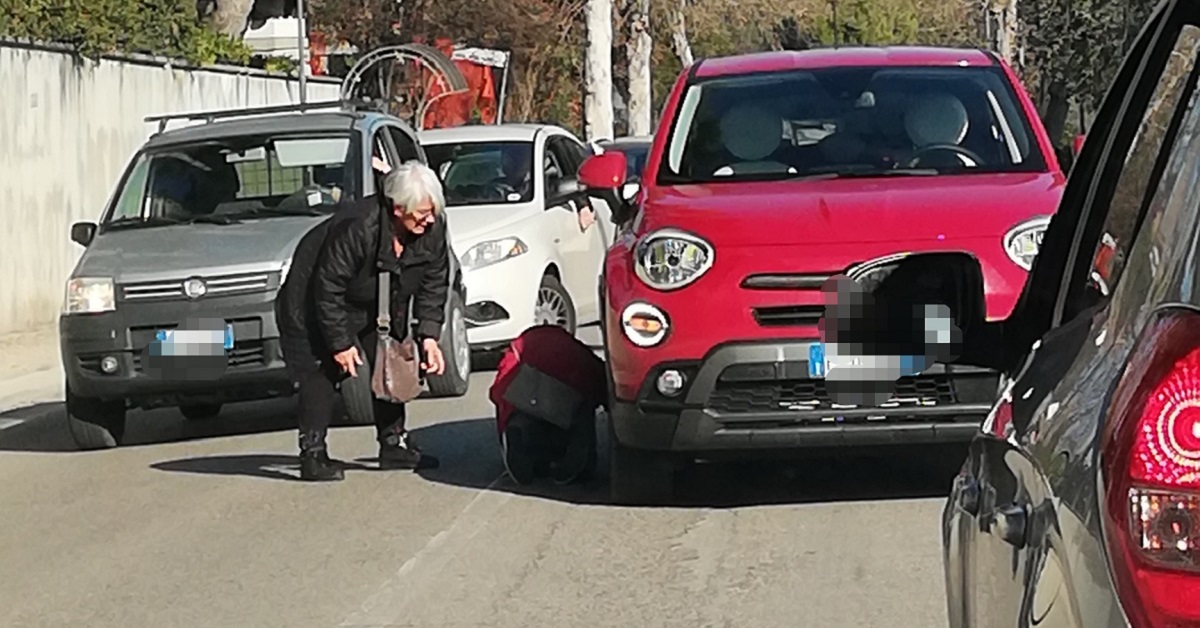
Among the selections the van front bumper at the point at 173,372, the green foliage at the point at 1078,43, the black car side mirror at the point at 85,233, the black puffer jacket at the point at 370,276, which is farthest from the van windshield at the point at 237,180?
the green foliage at the point at 1078,43

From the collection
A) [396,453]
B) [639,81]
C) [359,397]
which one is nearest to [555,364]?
[396,453]

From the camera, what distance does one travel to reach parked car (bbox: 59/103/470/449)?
444 inches

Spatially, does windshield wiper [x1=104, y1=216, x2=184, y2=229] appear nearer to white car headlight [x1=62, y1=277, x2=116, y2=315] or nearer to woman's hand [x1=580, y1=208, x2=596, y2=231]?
white car headlight [x1=62, y1=277, x2=116, y2=315]

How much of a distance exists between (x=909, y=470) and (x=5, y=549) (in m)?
3.93

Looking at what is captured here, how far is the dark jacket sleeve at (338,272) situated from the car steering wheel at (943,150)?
2.53m

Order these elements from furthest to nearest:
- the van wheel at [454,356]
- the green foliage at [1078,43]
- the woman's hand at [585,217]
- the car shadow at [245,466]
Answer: the green foliage at [1078,43]
the woman's hand at [585,217]
the van wheel at [454,356]
the car shadow at [245,466]

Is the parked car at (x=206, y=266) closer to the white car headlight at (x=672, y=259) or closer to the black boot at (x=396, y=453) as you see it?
the black boot at (x=396, y=453)

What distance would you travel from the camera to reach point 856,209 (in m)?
8.19

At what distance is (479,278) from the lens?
45.7ft

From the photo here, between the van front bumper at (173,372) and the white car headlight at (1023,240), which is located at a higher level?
the white car headlight at (1023,240)

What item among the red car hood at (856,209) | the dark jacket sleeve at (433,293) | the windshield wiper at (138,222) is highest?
the red car hood at (856,209)

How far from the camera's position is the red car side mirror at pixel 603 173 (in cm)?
927

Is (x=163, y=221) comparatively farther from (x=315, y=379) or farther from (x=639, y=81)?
(x=639, y=81)

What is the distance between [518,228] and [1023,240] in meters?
6.55
